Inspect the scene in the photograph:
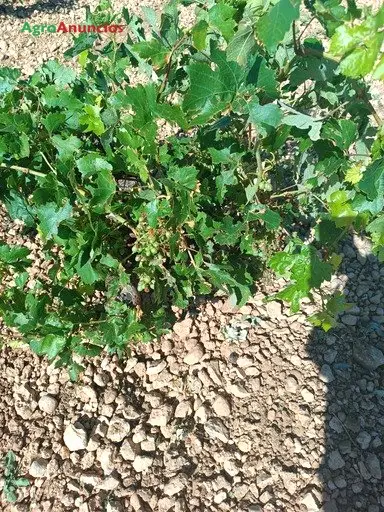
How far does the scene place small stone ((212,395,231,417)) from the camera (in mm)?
1993

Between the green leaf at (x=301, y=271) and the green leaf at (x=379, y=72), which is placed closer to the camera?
the green leaf at (x=379, y=72)

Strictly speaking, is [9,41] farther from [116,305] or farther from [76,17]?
[116,305]

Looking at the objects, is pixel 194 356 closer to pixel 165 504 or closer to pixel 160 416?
pixel 160 416

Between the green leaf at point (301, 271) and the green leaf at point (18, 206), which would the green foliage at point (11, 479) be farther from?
the green leaf at point (301, 271)

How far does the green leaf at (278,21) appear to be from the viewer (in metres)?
1.05

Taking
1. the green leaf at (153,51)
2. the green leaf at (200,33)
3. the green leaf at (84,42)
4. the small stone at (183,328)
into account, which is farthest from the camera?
the small stone at (183,328)

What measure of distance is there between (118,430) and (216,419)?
35 cm

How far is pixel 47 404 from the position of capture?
2.05m

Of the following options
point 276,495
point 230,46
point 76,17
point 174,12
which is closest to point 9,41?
point 76,17

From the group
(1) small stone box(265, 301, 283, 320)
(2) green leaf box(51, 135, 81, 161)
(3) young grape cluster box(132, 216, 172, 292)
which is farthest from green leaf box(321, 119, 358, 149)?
(1) small stone box(265, 301, 283, 320)

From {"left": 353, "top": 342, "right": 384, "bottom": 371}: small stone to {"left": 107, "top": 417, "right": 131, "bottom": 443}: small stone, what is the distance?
893mm

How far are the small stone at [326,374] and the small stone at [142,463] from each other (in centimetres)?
68

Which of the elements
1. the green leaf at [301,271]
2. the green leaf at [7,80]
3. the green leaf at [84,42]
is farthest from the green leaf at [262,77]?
the green leaf at [7,80]

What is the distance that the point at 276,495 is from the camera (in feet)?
5.99
